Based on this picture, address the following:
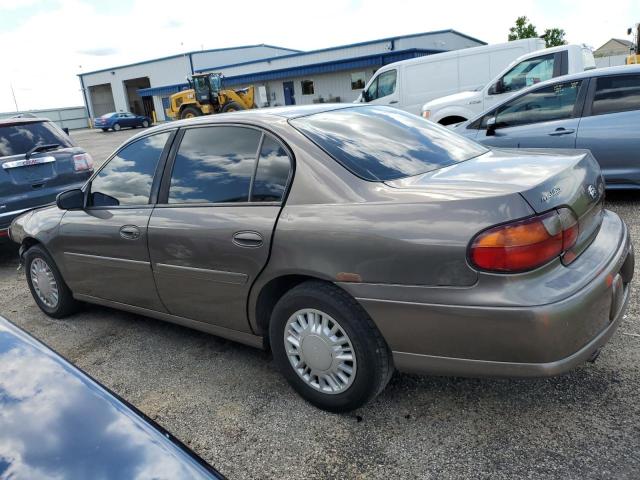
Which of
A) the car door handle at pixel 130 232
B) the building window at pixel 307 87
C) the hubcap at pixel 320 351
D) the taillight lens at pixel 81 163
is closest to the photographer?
the hubcap at pixel 320 351

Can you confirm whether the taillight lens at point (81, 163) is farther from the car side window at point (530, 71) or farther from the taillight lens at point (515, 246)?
the car side window at point (530, 71)

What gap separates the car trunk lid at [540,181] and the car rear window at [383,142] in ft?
0.37

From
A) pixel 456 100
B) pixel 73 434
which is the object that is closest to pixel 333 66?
pixel 456 100

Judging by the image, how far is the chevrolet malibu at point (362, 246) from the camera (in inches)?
80.5

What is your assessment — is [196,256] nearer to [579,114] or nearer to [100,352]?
[100,352]

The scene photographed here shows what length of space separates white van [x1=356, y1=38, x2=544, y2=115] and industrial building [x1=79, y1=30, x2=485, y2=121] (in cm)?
1768

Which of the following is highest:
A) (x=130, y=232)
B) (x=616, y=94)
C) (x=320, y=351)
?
(x=616, y=94)

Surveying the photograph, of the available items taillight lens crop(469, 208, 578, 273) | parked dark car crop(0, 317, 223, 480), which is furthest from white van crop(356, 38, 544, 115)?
parked dark car crop(0, 317, 223, 480)

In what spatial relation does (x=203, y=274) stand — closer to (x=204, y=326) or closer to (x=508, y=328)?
(x=204, y=326)

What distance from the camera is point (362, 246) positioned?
7.42 feet

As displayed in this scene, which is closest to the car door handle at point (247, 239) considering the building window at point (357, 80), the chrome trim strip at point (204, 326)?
the chrome trim strip at point (204, 326)

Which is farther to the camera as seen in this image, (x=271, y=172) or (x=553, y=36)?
(x=553, y=36)

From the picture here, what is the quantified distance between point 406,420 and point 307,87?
35.9 metres

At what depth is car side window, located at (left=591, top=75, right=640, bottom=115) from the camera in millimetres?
5539
